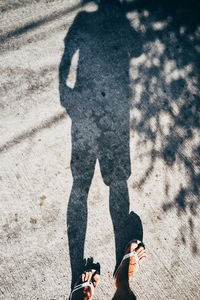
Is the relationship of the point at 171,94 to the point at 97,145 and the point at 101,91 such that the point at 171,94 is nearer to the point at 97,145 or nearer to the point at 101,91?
the point at 101,91

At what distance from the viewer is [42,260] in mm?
2504

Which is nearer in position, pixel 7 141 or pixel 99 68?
pixel 7 141

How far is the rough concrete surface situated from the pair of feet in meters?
0.10

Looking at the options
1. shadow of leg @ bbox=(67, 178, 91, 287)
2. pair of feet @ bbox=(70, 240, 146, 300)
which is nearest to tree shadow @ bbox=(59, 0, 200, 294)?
shadow of leg @ bbox=(67, 178, 91, 287)

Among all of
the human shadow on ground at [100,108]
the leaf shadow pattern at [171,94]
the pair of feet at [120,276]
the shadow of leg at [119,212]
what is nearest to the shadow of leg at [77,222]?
the human shadow on ground at [100,108]

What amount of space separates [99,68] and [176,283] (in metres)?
3.02

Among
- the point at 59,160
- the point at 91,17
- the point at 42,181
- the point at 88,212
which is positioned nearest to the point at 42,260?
the point at 88,212

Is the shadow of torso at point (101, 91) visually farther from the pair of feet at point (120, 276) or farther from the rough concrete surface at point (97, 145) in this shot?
the pair of feet at point (120, 276)

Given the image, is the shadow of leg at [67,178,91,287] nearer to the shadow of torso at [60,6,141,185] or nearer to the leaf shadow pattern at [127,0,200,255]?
the shadow of torso at [60,6,141,185]

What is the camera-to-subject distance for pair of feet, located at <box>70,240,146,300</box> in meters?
2.47

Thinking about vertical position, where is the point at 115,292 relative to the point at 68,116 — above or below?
below

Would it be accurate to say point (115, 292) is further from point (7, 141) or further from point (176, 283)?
point (7, 141)

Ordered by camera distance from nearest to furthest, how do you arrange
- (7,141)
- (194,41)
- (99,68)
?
(7,141) < (99,68) < (194,41)

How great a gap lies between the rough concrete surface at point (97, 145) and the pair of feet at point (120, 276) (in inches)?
3.9
